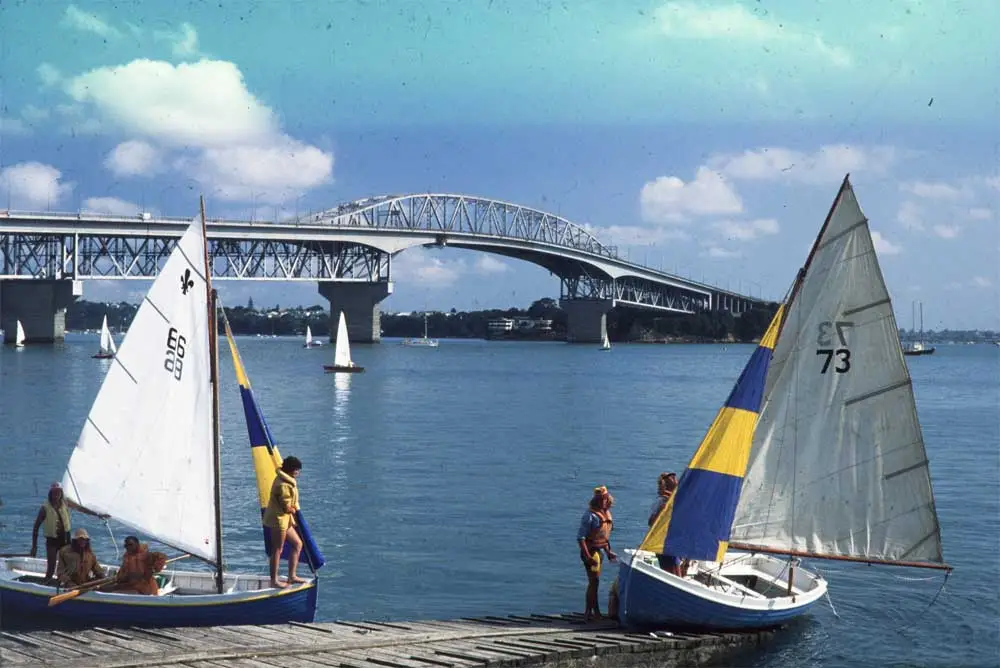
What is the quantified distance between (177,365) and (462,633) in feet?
15.7

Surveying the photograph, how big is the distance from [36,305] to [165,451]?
11792 cm

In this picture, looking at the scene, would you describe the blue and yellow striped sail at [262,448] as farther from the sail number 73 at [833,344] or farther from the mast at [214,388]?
the sail number 73 at [833,344]

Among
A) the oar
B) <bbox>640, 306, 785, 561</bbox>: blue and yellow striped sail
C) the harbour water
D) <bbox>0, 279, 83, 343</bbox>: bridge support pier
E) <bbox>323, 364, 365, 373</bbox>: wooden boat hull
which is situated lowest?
the harbour water

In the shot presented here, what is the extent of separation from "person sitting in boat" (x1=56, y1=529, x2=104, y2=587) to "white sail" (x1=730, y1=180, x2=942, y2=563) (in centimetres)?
782

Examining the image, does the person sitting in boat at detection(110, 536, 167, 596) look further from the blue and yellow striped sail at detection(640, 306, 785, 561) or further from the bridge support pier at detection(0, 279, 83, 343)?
the bridge support pier at detection(0, 279, 83, 343)

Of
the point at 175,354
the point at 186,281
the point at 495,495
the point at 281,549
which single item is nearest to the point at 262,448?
the point at 281,549

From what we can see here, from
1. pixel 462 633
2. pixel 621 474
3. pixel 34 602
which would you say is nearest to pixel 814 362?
pixel 462 633

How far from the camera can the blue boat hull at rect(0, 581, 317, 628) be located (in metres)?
13.4

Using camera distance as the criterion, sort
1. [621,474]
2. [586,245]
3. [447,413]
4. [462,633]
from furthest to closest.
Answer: [586,245] → [447,413] → [621,474] → [462,633]

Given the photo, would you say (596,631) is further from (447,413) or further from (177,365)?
(447,413)

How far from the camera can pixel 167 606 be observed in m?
13.4

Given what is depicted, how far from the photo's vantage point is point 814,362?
559 inches

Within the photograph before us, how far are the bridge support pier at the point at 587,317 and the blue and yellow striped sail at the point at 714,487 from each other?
16176 cm

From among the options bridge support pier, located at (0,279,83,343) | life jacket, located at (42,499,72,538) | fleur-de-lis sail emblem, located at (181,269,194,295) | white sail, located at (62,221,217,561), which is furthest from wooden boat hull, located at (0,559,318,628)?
bridge support pier, located at (0,279,83,343)
